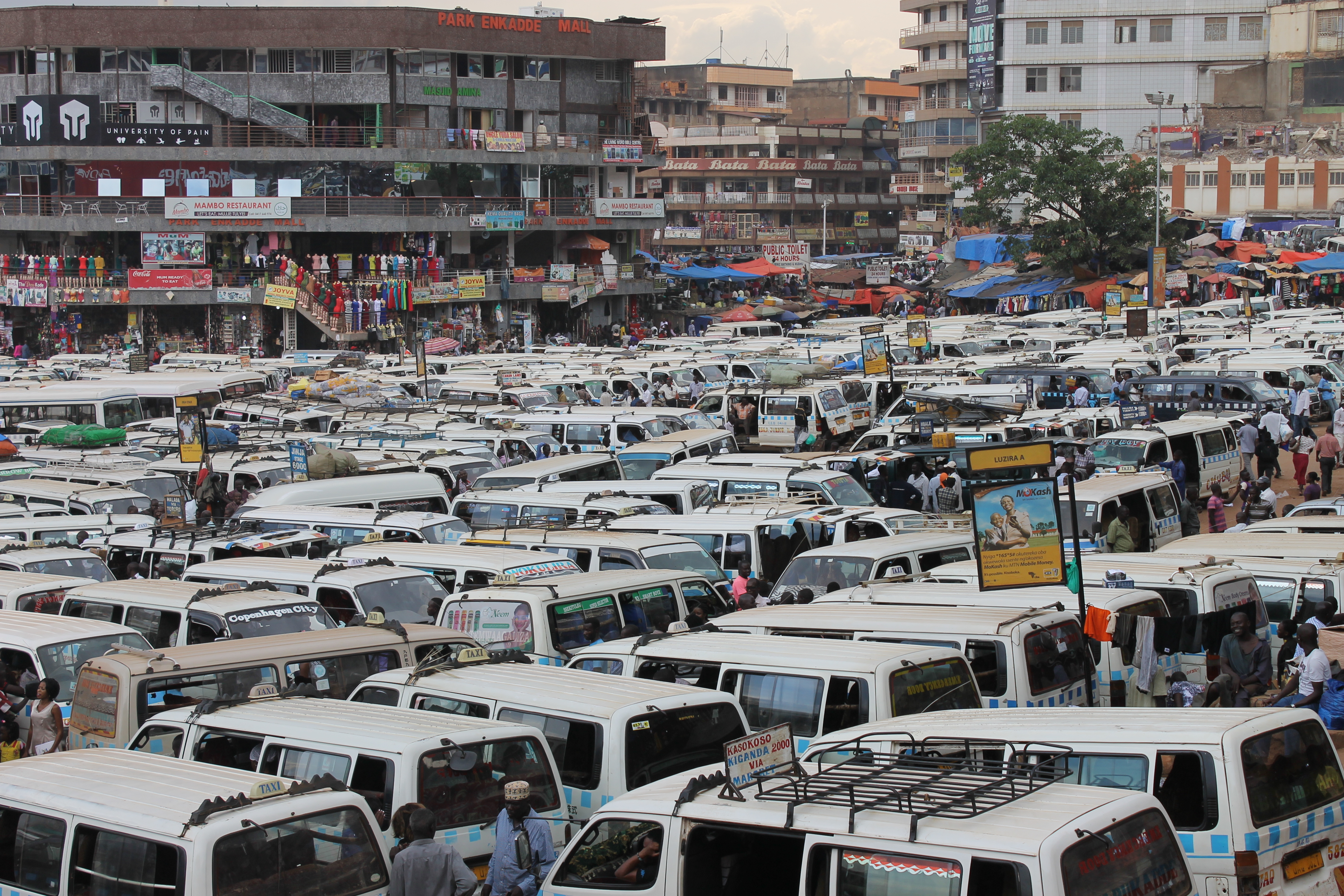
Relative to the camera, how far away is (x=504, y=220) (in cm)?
5984

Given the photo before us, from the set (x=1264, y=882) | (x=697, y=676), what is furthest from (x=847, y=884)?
(x=697, y=676)

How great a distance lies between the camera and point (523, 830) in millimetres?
7469

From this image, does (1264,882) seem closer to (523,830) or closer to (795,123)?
(523,830)

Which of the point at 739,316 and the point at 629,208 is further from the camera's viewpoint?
the point at 629,208

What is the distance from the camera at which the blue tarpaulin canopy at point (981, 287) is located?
187 feet

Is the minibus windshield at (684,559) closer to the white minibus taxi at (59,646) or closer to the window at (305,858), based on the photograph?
the white minibus taxi at (59,646)

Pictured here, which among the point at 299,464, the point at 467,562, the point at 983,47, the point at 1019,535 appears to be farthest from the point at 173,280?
the point at 1019,535

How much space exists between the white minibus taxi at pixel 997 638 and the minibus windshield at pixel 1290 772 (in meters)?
2.57

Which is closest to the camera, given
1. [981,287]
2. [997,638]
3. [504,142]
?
[997,638]

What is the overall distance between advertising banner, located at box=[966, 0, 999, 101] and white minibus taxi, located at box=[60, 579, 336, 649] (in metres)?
73.4

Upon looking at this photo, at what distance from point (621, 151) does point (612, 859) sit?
59255 mm

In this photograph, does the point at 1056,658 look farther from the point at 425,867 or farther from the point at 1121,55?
the point at 1121,55

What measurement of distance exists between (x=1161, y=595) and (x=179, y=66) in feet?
186

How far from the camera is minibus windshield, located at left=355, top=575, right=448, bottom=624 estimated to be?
1314 cm
